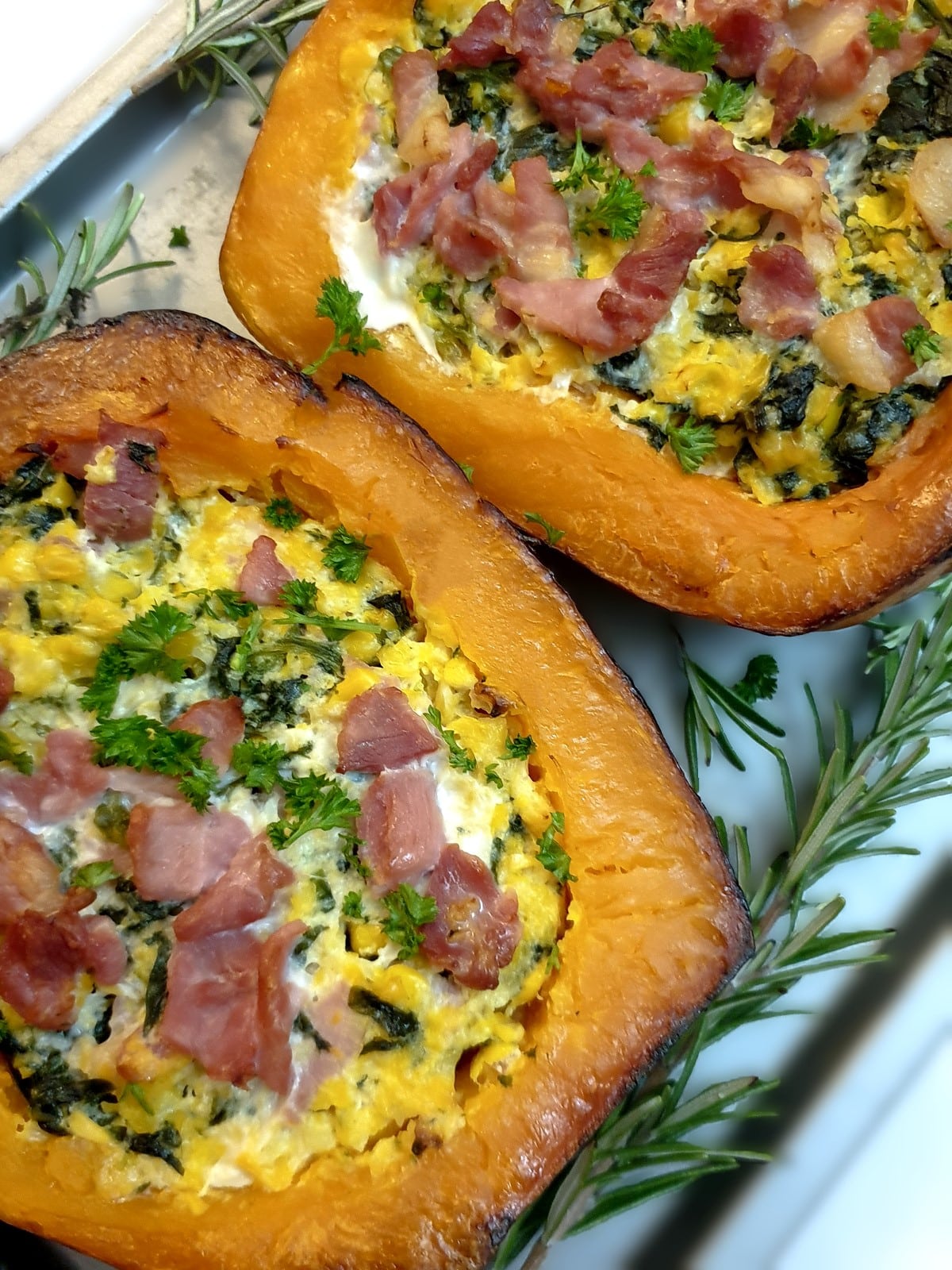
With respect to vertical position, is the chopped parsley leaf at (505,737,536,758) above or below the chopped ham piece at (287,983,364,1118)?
above

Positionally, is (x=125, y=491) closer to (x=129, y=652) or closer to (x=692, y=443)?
(x=129, y=652)

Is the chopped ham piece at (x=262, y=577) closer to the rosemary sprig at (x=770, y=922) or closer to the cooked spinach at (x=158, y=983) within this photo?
the cooked spinach at (x=158, y=983)

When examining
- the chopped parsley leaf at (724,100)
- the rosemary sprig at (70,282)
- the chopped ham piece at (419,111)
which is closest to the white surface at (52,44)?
the rosemary sprig at (70,282)

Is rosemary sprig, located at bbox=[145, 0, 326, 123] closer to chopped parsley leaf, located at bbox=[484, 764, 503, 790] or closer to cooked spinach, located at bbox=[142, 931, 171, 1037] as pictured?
chopped parsley leaf, located at bbox=[484, 764, 503, 790]

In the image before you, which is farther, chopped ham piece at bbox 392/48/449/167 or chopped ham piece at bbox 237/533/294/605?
chopped ham piece at bbox 392/48/449/167

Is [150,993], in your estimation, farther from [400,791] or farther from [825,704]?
[825,704]

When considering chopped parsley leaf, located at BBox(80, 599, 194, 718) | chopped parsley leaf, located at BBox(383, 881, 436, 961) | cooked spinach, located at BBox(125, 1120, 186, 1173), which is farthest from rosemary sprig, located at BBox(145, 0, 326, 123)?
cooked spinach, located at BBox(125, 1120, 186, 1173)
